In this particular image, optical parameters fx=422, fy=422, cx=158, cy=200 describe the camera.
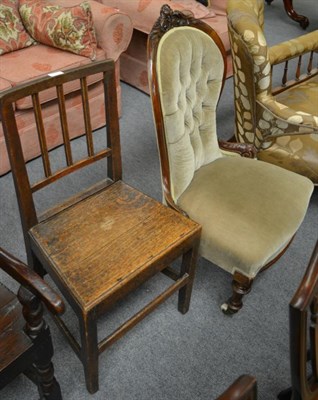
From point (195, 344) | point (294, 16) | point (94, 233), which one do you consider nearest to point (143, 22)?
point (94, 233)

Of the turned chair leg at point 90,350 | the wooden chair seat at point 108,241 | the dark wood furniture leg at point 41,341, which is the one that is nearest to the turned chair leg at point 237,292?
the wooden chair seat at point 108,241

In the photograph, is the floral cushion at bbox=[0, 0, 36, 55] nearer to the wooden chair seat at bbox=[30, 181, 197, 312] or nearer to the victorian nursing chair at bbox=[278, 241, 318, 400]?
the wooden chair seat at bbox=[30, 181, 197, 312]

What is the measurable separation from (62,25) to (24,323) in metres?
1.63

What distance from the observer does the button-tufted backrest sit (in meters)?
1.27

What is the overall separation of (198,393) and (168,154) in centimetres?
75

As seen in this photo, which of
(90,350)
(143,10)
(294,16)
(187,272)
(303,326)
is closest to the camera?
(303,326)

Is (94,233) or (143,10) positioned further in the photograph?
(143,10)

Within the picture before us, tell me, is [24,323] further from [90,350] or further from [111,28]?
[111,28]

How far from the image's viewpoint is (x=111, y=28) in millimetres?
2168

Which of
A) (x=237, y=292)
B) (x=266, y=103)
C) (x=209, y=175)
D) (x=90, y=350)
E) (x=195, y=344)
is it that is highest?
(x=266, y=103)

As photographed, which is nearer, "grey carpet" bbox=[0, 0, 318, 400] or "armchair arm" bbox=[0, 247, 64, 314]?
"armchair arm" bbox=[0, 247, 64, 314]

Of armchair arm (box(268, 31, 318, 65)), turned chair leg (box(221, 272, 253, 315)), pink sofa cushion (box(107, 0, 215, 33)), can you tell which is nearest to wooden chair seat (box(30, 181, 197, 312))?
turned chair leg (box(221, 272, 253, 315))

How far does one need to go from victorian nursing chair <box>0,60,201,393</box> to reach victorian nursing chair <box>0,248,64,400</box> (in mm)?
123

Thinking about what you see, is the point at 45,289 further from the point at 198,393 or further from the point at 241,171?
the point at 241,171
